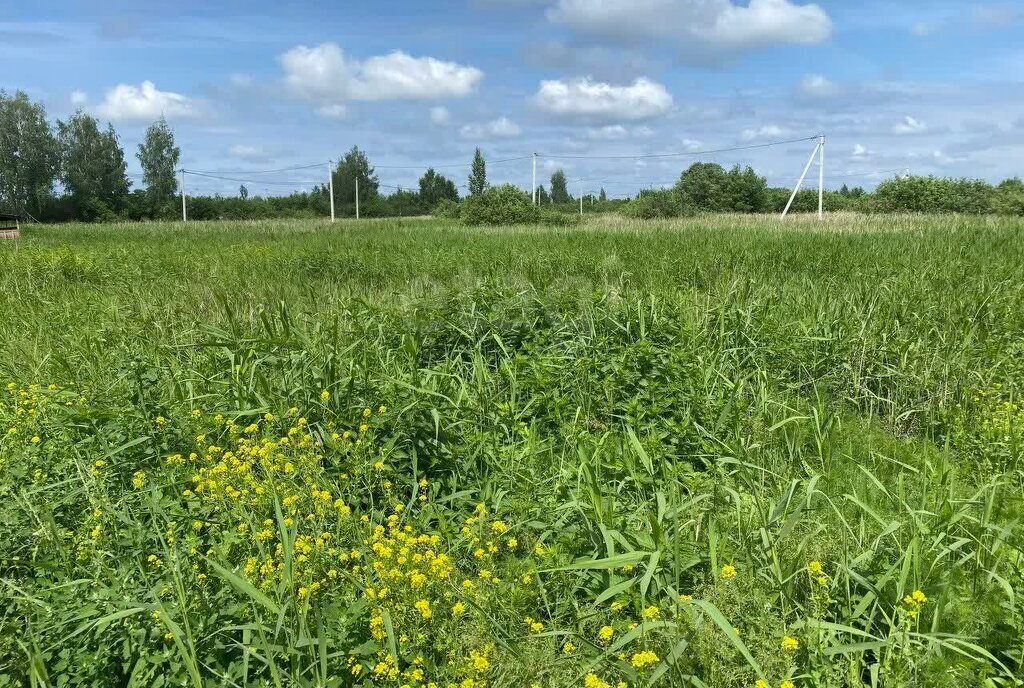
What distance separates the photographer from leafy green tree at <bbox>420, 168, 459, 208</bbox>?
76125 millimetres

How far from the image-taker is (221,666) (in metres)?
2.03

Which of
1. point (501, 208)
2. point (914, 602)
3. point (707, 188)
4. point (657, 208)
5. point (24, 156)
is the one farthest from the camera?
point (24, 156)

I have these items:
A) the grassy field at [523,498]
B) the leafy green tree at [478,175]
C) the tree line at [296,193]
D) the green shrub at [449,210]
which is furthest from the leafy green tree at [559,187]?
the grassy field at [523,498]

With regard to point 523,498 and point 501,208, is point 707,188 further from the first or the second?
point 523,498

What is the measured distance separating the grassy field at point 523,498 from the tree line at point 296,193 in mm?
29779

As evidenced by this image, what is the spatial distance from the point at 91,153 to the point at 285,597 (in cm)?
7930

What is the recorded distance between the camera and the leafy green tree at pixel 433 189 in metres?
76.1

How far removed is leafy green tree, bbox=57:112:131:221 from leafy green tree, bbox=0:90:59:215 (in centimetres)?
163

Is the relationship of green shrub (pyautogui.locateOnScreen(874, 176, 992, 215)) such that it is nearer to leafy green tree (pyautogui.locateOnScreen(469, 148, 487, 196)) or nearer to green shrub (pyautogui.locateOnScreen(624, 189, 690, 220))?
green shrub (pyautogui.locateOnScreen(624, 189, 690, 220))

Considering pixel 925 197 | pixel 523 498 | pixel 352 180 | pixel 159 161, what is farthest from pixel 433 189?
pixel 523 498

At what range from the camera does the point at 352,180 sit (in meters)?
73.6

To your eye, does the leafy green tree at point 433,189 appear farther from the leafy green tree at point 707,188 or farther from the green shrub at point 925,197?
the green shrub at point 925,197

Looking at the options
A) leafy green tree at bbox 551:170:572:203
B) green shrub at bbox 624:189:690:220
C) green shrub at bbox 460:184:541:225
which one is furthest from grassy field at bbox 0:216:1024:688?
leafy green tree at bbox 551:170:572:203

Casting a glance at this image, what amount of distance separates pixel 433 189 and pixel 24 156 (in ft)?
132
